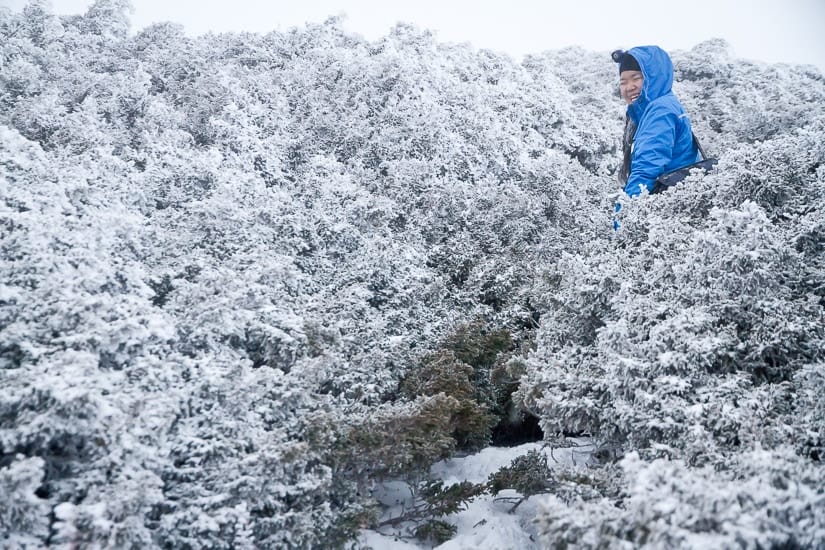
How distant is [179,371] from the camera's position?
350cm

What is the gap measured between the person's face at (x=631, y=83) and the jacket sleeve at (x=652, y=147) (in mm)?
423

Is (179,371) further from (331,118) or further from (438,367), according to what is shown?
(331,118)

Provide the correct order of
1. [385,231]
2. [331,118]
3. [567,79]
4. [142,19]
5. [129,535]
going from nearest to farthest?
[129,535], [385,231], [331,118], [142,19], [567,79]

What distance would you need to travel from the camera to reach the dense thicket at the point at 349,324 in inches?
111

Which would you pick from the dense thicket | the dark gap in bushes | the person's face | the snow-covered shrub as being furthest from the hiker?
the snow-covered shrub

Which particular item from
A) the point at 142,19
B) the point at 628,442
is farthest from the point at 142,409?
the point at 142,19

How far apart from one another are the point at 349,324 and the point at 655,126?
146 inches

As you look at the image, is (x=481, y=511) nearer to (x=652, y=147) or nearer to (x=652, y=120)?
(x=652, y=147)

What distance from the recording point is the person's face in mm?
5824

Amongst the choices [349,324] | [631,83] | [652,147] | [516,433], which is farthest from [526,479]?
[631,83]

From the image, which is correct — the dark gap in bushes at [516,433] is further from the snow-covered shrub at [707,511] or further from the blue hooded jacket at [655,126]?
the snow-covered shrub at [707,511]

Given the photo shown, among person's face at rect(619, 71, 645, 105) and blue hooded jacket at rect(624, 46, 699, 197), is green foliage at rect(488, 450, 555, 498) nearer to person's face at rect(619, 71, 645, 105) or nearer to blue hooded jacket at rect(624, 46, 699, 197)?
blue hooded jacket at rect(624, 46, 699, 197)

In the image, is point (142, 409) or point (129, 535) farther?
point (142, 409)

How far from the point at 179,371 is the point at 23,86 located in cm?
756
